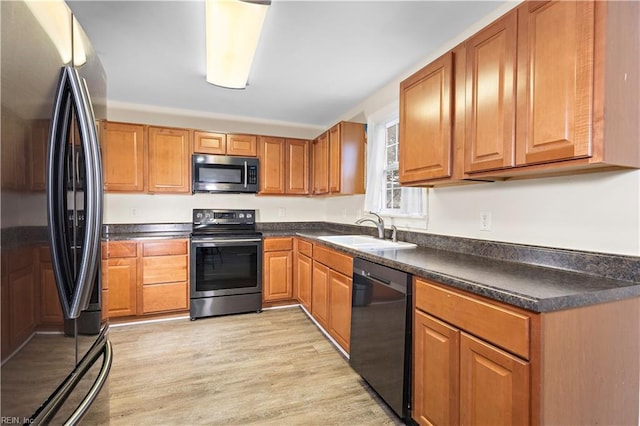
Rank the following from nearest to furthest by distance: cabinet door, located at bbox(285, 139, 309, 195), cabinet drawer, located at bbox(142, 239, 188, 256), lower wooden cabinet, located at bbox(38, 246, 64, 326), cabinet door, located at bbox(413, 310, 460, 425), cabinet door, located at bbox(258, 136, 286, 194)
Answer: lower wooden cabinet, located at bbox(38, 246, 64, 326), cabinet door, located at bbox(413, 310, 460, 425), cabinet drawer, located at bbox(142, 239, 188, 256), cabinet door, located at bbox(258, 136, 286, 194), cabinet door, located at bbox(285, 139, 309, 195)

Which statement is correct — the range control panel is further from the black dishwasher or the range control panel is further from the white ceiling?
the black dishwasher

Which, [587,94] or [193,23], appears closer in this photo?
[587,94]

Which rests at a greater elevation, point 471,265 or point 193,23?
point 193,23

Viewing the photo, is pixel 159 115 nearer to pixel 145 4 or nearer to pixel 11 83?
pixel 145 4

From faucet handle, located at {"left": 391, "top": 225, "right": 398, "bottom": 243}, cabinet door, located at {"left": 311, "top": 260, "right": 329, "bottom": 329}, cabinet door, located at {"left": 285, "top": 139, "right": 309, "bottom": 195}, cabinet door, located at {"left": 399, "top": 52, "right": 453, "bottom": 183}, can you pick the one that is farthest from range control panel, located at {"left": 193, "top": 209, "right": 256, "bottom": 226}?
cabinet door, located at {"left": 399, "top": 52, "right": 453, "bottom": 183}

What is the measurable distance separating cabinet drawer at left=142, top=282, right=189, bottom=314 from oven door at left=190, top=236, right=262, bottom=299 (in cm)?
12

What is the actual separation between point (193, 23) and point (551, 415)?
107 inches

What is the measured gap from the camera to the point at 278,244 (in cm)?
363

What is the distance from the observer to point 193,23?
2016 mm

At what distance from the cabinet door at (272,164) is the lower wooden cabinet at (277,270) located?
2.39ft

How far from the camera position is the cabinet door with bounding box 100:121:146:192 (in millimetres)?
3260

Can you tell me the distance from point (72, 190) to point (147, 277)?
257 centimetres

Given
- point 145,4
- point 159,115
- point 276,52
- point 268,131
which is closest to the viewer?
point 145,4

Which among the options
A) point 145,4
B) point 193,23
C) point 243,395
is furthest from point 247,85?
point 243,395
